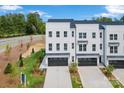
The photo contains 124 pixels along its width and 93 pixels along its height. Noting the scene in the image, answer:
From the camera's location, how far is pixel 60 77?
15336mm

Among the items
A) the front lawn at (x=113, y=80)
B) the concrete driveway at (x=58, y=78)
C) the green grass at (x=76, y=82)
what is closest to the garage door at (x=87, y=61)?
the concrete driveway at (x=58, y=78)

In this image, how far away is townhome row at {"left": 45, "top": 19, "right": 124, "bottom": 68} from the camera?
17875mm

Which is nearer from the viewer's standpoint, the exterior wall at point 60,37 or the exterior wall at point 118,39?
the exterior wall at point 60,37

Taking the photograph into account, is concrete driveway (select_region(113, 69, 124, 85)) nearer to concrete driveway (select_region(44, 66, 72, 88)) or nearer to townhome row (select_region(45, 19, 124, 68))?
townhome row (select_region(45, 19, 124, 68))

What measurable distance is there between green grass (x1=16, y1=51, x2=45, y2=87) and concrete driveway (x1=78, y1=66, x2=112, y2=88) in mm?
1969

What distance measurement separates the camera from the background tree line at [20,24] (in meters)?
19.3

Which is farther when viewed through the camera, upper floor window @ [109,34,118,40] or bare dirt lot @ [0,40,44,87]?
upper floor window @ [109,34,118,40]

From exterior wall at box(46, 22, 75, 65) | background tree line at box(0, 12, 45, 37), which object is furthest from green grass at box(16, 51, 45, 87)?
background tree line at box(0, 12, 45, 37)

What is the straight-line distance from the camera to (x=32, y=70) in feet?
53.6

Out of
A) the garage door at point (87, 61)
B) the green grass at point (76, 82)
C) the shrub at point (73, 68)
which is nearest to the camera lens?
the green grass at point (76, 82)

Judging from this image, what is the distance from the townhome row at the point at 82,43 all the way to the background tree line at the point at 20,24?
66.4 inches

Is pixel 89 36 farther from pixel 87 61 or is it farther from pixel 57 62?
pixel 57 62

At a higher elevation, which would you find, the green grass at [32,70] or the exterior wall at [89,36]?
the exterior wall at [89,36]

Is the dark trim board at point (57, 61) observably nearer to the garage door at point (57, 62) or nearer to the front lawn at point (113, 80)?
the garage door at point (57, 62)
